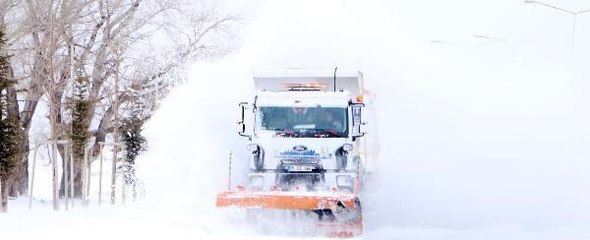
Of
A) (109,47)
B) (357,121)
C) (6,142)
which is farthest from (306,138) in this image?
(109,47)

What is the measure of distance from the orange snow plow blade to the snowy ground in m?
0.55

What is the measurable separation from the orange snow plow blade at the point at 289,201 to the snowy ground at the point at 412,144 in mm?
550

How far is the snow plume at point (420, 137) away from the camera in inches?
721

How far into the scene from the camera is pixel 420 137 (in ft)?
67.5

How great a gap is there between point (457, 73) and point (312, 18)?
12.0 feet

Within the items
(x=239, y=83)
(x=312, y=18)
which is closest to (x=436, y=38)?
(x=312, y=18)

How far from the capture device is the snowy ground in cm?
1759

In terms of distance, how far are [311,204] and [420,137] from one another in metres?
5.15

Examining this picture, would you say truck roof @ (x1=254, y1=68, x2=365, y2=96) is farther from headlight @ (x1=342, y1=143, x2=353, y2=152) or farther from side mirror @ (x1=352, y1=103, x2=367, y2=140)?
headlight @ (x1=342, y1=143, x2=353, y2=152)

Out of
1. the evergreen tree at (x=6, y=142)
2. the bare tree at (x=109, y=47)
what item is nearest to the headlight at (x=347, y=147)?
the evergreen tree at (x=6, y=142)

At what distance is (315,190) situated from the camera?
18.2 meters

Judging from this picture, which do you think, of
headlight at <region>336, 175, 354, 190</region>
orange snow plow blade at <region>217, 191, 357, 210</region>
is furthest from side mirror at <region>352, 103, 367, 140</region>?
orange snow plow blade at <region>217, 191, 357, 210</region>

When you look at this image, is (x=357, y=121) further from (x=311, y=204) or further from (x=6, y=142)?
(x=6, y=142)

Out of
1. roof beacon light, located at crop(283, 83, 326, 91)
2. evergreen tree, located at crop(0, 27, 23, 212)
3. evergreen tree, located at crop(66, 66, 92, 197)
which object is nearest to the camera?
roof beacon light, located at crop(283, 83, 326, 91)
